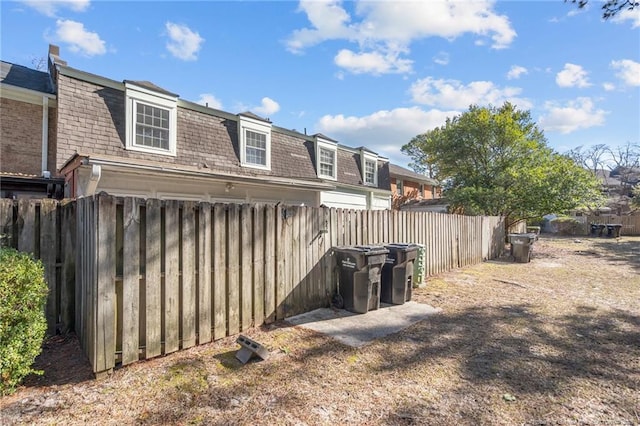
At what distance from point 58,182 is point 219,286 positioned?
7948 millimetres

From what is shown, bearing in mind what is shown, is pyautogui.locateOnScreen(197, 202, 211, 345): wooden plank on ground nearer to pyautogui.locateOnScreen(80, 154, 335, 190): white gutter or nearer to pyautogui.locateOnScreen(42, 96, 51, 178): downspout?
pyautogui.locateOnScreen(80, 154, 335, 190): white gutter

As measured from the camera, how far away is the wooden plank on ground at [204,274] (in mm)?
3812

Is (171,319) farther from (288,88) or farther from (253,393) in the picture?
(288,88)

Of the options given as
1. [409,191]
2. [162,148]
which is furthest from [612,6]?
[409,191]

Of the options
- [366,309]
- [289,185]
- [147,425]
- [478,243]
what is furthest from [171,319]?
[478,243]

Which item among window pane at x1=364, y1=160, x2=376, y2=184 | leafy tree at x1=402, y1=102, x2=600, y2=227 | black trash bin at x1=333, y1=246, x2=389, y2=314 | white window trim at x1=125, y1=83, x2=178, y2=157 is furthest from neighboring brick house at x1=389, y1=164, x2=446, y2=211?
black trash bin at x1=333, y1=246, x2=389, y2=314

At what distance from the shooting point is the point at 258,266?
4.48 m

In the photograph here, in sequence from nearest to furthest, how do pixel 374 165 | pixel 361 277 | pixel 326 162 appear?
pixel 361 277, pixel 326 162, pixel 374 165

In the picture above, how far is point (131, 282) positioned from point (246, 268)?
1426mm

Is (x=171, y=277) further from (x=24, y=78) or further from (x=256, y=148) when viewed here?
(x=24, y=78)

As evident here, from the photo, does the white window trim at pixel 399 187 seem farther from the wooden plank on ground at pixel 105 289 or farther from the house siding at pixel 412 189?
the wooden plank on ground at pixel 105 289

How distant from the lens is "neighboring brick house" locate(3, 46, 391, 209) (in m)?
8.04

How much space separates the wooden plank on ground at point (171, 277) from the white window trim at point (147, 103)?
6.93m

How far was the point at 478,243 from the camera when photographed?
11.5 metres
